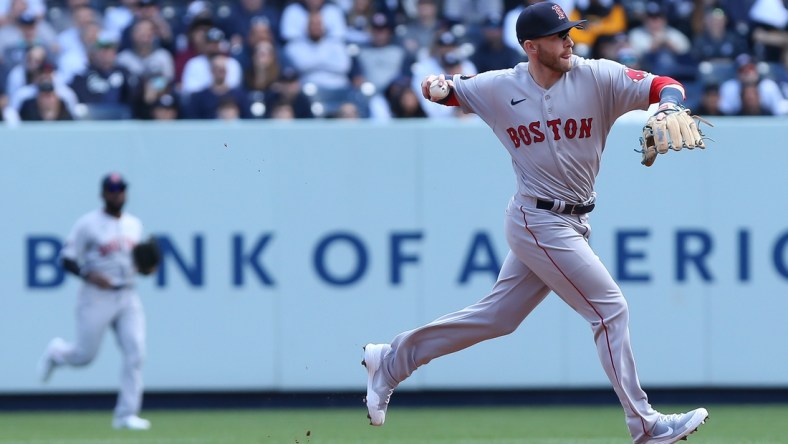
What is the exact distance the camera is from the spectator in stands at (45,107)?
40.5 feet

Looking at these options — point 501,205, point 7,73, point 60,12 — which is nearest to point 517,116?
point 501,205

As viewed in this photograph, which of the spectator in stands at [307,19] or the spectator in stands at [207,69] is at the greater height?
the spectator in stands at [307,19]

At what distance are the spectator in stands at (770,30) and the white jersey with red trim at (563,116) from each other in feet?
26.1

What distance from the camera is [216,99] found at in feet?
41.1

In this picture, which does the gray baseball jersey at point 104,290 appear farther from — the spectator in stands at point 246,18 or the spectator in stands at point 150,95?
the spectator in stands at point 246,18

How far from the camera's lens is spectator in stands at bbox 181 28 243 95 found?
1312cm

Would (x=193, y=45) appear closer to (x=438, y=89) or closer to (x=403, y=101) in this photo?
(x=403, y=101)

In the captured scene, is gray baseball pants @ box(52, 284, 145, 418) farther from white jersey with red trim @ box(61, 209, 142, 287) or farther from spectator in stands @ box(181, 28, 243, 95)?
spectator in stands @ box(181, 28, 243, 95)

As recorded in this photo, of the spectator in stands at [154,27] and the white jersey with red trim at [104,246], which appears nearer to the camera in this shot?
the white jersey with red trim at [104,246]

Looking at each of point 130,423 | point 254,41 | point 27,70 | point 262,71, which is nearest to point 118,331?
point 130,423

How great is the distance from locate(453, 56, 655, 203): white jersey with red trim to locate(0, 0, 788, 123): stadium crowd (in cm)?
573

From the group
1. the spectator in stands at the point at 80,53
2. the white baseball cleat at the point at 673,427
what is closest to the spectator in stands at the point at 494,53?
the spectator in stands at the point at 80,53

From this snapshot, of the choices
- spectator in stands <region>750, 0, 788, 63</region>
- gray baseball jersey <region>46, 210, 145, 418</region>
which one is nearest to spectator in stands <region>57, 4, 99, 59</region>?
gray baseball jersey <region>46, 210, 145, 418</region>

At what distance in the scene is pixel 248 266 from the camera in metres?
11.7
